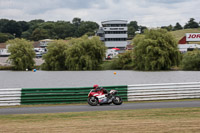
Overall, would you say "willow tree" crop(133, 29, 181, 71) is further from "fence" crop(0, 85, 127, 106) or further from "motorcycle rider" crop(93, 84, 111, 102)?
"motorcycle rider" crop(93, 84, 111, 102)

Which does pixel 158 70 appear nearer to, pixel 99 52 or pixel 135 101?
pixel 99 52

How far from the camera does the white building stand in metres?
147

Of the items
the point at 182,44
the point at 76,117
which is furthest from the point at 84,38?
the point at 76,117

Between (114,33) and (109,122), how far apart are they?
446 ft

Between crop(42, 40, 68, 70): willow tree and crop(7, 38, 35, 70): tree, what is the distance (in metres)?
5.72

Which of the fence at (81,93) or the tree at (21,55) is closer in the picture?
the fence at (81,93)

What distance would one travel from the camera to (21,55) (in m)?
84.2

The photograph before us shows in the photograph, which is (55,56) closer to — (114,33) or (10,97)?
(10,97)

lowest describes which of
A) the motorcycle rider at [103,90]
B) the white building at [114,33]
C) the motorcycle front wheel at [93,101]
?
the motorcycle front wheel at [93,101]

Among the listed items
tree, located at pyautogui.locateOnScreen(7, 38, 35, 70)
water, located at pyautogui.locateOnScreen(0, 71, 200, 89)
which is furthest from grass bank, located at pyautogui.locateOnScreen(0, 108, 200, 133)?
tree, located at pyautogui.locateOnScreen(7, 38, 35, 70)

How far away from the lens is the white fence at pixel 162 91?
2131cm

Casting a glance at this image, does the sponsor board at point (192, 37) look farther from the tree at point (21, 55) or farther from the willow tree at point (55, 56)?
the tree at point (21, 55)

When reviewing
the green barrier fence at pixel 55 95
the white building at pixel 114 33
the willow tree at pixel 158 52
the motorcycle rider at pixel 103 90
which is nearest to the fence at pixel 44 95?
the green barrier fence at pixel 55 95

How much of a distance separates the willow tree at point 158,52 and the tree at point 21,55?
94.3 ft
